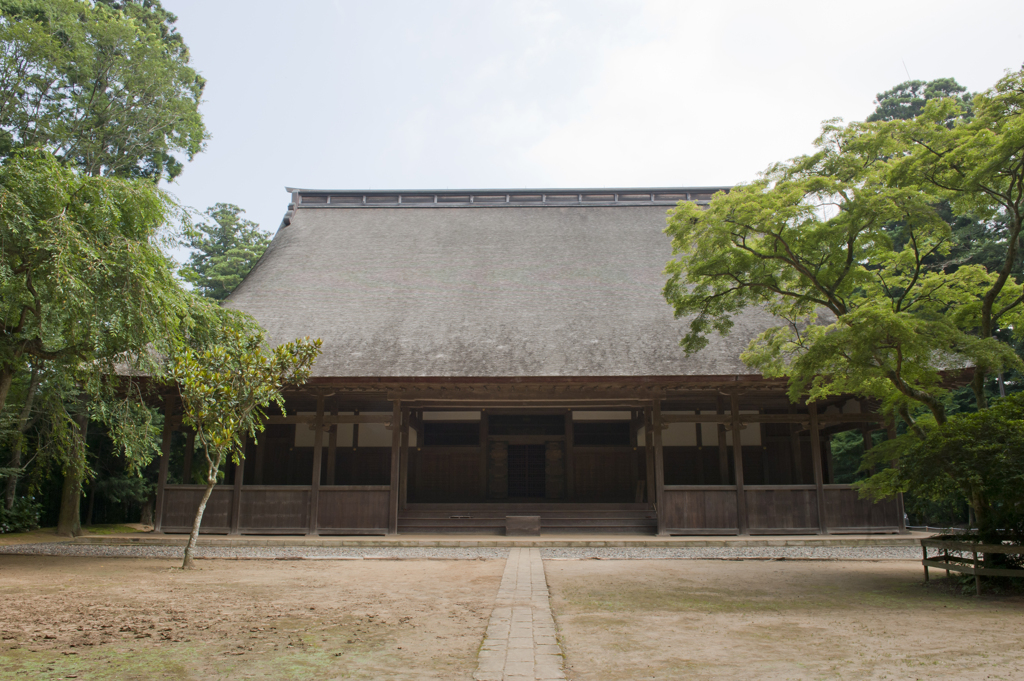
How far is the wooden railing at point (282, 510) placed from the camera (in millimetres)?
12961

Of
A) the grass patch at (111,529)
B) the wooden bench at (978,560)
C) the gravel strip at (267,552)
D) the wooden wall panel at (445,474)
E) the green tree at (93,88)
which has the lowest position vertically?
the grass patch at (111,529)

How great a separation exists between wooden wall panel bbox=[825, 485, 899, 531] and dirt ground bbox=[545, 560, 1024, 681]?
435 cm

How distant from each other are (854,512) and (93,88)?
18.6 meters

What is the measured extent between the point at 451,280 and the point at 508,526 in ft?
21.4

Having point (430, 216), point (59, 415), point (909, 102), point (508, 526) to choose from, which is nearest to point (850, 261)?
point (508, 526)

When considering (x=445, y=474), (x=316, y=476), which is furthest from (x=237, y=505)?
(x=445, y=474)

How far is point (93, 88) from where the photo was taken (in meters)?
14.2

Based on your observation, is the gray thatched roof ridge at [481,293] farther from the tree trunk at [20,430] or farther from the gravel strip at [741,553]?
the tree trunk at [20,430]

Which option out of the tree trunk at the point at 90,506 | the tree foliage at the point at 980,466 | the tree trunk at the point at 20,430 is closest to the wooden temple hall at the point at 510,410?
the tree trunk at the point at 20,430

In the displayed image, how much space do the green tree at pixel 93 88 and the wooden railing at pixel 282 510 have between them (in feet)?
22.9

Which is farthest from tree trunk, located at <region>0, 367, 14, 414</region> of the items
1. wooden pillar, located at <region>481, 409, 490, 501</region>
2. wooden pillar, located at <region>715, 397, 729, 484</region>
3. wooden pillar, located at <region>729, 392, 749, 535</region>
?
wooden pillar, located at <region>715, 397, 729, 484</region>

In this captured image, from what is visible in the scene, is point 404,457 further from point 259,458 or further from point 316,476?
point 259,458

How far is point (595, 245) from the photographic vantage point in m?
18.3

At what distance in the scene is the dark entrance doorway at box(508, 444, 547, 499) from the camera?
15703 mm
